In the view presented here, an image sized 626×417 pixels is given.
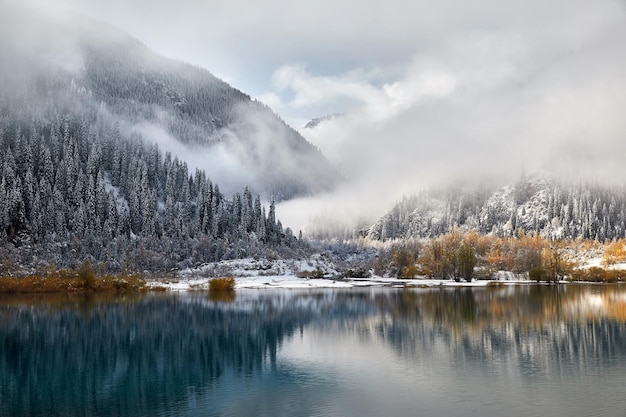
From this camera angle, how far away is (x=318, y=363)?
147 feet

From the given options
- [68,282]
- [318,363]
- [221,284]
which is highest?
[68,282]

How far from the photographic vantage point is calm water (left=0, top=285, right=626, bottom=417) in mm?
31969

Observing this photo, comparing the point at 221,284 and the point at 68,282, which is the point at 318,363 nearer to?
the point at 221,284


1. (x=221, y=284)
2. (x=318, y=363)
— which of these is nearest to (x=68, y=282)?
(x=221, y=284)

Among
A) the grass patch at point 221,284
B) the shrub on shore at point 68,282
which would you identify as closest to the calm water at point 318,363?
the shrub on shore at point 68,282

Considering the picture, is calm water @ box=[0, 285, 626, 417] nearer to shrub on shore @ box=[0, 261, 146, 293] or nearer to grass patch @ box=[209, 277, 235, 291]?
shrub on shore @ box=[0, 261, 146, 293]

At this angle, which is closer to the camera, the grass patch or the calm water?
the calm water

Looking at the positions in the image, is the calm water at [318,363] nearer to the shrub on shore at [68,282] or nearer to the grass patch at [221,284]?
the shrub on shore at [68,282]

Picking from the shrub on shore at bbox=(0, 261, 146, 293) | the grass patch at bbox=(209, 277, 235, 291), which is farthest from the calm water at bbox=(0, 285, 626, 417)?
the grass patch at bbox=(209, 277, 235, 291)

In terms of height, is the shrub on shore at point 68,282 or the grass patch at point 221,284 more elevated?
the shrub on shore at point 68,282

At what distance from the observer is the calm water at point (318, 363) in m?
32.0

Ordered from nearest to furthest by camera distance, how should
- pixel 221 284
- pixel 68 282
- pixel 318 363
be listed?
pixel 318 363 → pixel 68 282 → pixel 221 284

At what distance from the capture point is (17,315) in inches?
3226

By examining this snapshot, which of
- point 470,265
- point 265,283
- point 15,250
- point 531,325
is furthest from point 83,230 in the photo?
point 531,325
